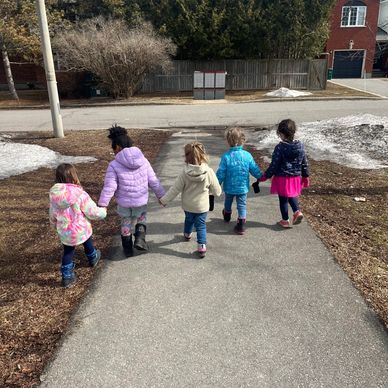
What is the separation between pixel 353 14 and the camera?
112ft

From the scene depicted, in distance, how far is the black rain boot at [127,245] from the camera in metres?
4.11

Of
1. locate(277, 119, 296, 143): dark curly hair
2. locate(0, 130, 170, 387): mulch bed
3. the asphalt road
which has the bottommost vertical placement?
the asphalt road

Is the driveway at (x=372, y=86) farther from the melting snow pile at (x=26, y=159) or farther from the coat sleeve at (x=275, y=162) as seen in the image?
the coat sleeve at (x=275, y=162)

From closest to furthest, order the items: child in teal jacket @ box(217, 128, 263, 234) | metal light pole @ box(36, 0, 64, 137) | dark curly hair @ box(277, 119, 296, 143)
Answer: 1. dark curly hair @ box(277, 119, 296, 143)
2. child in teal jacket @ box(217, 128, 263, 234)
3. metal light pole @ box(36, 0, 64, 137)

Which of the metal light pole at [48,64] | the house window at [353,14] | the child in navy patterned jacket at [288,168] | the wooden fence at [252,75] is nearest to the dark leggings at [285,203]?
the child in navy patterned jacket at [288,168]

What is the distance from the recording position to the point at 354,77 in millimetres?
36438

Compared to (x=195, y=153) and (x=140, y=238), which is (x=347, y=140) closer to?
(x=195, y=153)

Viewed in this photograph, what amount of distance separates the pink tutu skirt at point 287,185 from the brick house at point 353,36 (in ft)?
109

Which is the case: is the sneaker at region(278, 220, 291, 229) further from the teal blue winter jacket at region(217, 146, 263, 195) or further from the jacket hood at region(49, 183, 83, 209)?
the jacket hood at region(49, 183, 83, 209)

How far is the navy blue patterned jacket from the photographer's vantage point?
4.47 meters

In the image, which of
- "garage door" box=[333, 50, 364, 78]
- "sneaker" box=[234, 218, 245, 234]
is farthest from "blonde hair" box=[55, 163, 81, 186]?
"garage door" box=[333, 50, 364, 78]

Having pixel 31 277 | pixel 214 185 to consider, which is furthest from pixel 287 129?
pixel 31 277

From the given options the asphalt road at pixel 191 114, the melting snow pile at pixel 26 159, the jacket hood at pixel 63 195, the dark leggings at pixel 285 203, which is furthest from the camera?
the asphalt road at pixel 191 114

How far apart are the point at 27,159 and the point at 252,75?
20699 mm
